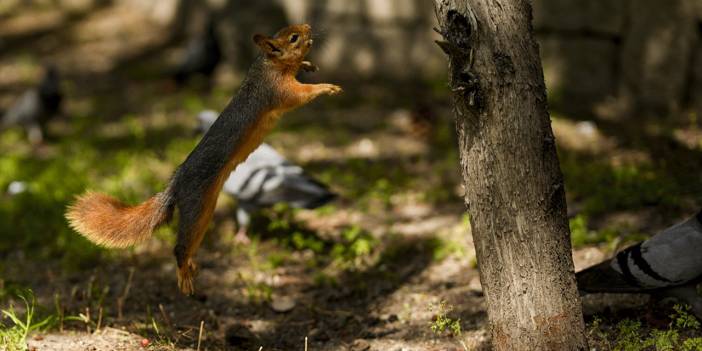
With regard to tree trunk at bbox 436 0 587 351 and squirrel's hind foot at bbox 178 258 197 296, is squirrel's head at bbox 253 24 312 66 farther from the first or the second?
squirrel's hind foot at bbox 178 258 197 296

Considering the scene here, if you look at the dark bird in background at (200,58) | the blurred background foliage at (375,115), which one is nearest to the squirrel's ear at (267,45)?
the blurred background foliage at (375,115)

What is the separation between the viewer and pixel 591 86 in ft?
25.6

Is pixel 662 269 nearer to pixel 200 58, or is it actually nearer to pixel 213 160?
pixel 213 160

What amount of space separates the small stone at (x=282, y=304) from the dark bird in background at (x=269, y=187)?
0.70 m

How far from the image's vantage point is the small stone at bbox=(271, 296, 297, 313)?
15.7 ft

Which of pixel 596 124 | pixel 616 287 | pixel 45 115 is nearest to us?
pixel 616 287

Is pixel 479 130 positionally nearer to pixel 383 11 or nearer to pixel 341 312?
pixel 341 312

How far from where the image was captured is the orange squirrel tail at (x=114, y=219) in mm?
3514

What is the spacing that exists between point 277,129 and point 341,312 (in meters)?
3.70

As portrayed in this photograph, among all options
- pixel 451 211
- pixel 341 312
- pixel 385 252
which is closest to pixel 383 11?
pixel 451 211

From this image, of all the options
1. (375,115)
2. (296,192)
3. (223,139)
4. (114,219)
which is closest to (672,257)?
(223,139)

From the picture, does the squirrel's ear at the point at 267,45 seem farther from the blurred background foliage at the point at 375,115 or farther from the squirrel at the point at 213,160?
the blurred background foliage at the point at 375,115

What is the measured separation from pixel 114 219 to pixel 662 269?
2.68m

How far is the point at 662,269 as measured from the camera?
374 cm
